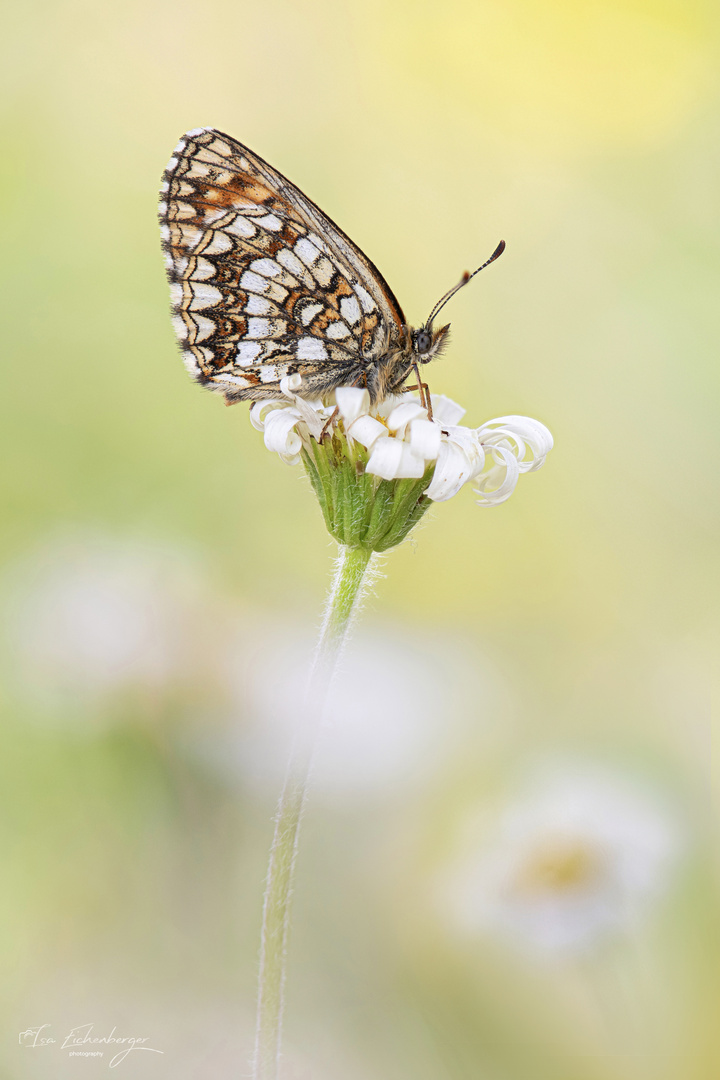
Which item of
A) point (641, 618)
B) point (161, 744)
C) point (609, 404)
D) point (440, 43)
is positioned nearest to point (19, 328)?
point (161, 744)

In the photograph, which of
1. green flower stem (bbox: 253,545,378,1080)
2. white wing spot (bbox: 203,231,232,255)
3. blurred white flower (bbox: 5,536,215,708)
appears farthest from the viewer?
blurred white flower (bbox: 5,536,215,708)

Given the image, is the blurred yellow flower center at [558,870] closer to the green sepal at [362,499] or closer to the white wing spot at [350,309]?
the green sepal at [362,499]

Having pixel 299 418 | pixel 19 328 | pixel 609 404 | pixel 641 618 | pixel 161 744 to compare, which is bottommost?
pixel 161 744

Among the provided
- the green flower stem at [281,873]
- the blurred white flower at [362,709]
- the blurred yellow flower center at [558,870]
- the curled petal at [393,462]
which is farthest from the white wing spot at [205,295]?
the blurred yellow flower center at [558,870]

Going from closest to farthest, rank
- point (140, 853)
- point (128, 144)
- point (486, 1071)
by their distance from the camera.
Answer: point (486, 1071), point (140, 853), point (128, 144)

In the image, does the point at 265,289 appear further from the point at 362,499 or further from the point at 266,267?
the point at 362,499

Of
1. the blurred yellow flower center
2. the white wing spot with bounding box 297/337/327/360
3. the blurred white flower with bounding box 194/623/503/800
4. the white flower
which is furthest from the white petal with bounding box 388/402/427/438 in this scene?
the blurred yellow flower center

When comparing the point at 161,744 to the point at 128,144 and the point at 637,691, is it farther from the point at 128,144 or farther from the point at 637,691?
the point at 128,144

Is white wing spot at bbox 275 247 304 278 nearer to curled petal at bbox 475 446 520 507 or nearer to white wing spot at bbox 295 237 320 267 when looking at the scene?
white wing spot at bbox 295 237 320 267
